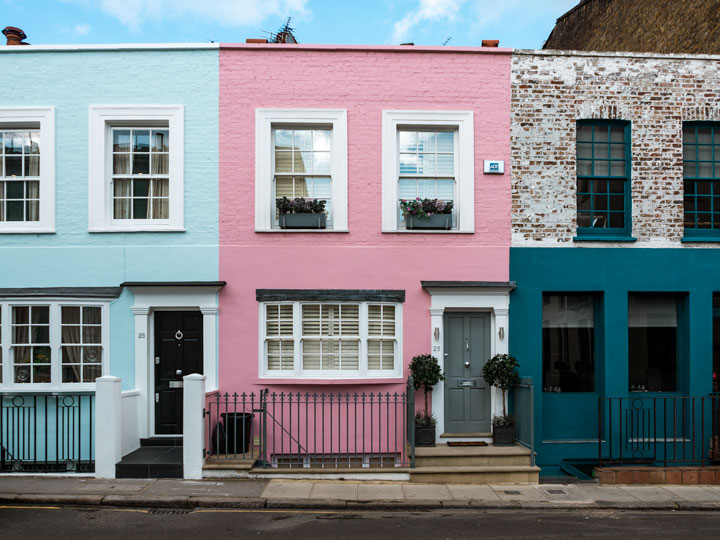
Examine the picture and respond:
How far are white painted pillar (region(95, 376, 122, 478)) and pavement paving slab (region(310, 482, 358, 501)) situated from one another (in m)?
3.25

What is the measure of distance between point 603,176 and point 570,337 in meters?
3.06

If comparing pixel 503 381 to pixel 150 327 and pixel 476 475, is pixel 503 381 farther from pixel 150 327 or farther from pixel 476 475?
pixel 150 327

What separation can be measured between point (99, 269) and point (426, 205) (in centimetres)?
595

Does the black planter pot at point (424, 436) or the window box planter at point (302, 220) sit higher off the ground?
the window box planter at point (302, 220)

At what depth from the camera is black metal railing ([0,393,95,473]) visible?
10.1 meters

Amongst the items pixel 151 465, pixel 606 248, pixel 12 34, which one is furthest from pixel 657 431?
pixel 12 34

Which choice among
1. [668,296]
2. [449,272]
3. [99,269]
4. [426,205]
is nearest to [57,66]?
[99,269]

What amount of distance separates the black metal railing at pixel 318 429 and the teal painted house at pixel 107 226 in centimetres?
99

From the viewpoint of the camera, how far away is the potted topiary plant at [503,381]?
1023 centimetres

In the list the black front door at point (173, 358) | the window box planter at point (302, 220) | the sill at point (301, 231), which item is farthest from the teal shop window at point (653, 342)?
the black front door at point (173, 358)

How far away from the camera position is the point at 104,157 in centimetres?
1084

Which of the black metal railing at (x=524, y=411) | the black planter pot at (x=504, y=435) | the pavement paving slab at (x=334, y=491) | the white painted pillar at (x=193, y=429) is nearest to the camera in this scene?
the pavement paving slab at (x=334, y=491)

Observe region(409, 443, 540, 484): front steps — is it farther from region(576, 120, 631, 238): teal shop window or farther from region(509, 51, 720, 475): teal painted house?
region(576, 120, 631, 238): teal shop window

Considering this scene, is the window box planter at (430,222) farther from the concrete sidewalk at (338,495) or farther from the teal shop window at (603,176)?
the concrete sidewalk at (338,495)
